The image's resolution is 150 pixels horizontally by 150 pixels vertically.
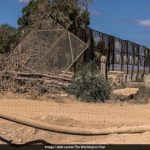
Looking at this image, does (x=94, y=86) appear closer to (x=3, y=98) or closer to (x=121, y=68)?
(x=3, y=98)

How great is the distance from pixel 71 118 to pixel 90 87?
15.4 feet

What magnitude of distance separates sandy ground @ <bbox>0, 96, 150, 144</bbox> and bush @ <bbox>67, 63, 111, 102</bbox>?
561 millimetres

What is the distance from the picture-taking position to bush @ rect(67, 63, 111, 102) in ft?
54.3

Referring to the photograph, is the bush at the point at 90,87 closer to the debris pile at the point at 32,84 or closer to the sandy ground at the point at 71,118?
the debris pile at the point at 32,84

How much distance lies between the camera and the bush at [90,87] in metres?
16.5

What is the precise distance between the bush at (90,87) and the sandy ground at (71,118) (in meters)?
0.56

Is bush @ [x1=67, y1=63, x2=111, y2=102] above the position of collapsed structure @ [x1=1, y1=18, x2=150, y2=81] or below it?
below

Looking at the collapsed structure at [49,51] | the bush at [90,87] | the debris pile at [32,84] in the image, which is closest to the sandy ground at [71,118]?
the bush at [90,87]

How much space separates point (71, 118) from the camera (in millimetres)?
12078
